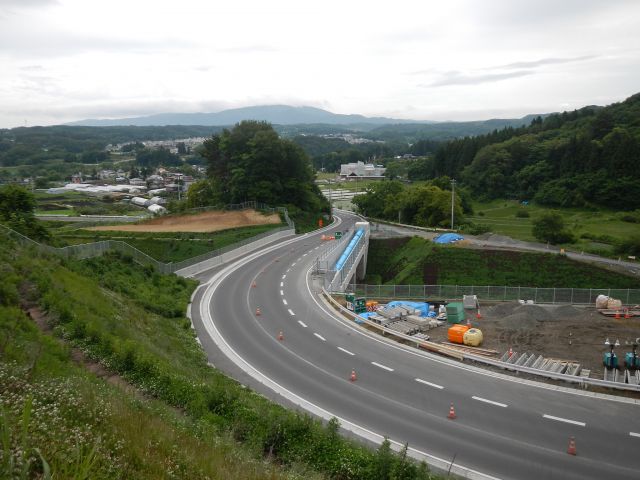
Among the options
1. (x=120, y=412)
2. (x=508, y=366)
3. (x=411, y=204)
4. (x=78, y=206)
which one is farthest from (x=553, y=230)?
(x=78, y=206)

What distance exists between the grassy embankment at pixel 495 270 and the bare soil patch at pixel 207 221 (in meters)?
20.0

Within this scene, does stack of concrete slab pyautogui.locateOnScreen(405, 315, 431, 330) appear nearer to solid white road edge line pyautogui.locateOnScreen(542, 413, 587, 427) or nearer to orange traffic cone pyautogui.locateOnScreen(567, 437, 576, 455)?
solid white road edge line pyautogui.locateOnScreen(542, 413, 587, 427)

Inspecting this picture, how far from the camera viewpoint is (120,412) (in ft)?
25.9

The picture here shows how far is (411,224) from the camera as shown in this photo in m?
71.9

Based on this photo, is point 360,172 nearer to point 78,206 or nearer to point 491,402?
point 78,206

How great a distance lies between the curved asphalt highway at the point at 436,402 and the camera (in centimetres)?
1397

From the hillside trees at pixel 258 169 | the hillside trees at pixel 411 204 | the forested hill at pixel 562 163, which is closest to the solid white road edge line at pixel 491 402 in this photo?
the hillside trees at pixel 411 204

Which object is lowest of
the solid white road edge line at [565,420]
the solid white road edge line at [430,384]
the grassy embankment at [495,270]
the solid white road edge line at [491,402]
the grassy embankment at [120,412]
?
the grassy embankment at [495,270]

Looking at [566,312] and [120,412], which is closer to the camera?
[120,412]

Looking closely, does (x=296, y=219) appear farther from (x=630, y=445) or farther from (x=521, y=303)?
(x=630, y=445)

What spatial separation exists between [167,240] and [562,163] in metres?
70.8

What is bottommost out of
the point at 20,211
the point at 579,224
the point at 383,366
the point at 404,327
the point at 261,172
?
the point at 579,224

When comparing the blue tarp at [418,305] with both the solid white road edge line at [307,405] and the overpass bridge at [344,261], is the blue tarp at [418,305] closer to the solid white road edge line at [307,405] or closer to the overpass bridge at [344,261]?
the overpass bridge at [344,261]

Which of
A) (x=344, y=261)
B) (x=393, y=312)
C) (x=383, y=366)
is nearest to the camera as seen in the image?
(x=383, y=366)
